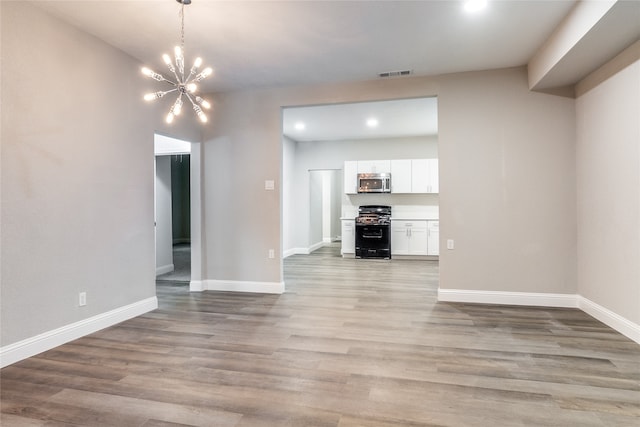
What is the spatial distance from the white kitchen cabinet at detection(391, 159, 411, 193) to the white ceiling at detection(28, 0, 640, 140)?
3.60m

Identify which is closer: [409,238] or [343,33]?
[343,33]

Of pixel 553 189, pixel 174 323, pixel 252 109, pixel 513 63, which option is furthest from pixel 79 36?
pixel 553 189

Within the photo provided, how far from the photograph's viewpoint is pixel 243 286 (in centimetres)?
469

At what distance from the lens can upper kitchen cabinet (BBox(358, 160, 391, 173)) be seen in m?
7.67

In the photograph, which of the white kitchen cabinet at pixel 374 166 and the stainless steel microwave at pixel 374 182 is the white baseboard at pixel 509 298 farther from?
the white kitchen cabinet at pixel 374 166

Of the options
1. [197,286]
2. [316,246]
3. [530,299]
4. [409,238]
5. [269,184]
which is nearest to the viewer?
[530,299]

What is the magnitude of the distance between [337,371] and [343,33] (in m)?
2.89

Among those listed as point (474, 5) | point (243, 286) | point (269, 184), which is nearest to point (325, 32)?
point (474, 5)

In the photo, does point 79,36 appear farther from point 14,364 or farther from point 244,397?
point 244,397

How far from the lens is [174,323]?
134 inches

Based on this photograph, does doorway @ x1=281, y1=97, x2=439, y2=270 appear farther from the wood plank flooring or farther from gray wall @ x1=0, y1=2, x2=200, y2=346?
the wood plank flooring

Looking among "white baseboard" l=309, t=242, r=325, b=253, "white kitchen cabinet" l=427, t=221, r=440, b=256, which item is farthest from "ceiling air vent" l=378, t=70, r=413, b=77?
"white baseboard" l=309, t=242, r=325, b=253

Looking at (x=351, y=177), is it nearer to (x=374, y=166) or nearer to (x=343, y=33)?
(x=374, y=166)

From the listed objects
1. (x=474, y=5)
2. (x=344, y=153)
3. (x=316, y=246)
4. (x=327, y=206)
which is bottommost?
(x=316, y=246)
